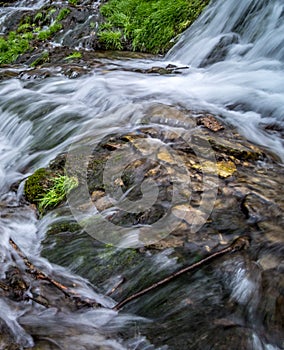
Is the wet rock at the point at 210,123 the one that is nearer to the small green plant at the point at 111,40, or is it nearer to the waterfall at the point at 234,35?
the waterfall at the point at 234,35

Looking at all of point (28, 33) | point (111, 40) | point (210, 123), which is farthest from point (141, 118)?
point (28, 33)

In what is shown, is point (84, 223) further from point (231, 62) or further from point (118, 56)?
point (118, 56)

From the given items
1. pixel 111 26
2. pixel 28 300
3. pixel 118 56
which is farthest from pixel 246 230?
pixel 111 26

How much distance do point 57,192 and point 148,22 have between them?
734 cm

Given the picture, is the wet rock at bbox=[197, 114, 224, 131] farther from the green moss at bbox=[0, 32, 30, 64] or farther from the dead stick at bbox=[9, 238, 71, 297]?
the green moss at bbox=[0, 32, 30, 64]

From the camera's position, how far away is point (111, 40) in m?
10.1

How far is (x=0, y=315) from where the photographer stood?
8.23 feet

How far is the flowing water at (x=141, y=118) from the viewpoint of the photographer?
2.45 meters

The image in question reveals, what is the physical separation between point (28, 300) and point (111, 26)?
30.6 ft

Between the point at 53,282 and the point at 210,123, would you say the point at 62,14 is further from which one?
the point at 53,282

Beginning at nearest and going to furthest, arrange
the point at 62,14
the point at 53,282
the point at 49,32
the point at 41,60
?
the point at 53,282
the point at 41,60
the point at 49,32
the point at 62,14

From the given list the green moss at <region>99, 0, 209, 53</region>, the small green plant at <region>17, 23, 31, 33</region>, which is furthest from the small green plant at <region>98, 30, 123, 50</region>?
the small green plant at <region>17, 23, 31, 33</region>

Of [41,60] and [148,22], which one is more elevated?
[148,22]

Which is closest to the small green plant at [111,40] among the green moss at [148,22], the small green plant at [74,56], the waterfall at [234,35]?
the green moss at [148,22]
